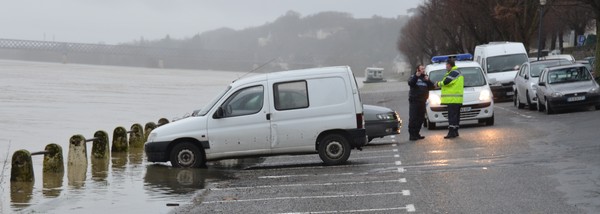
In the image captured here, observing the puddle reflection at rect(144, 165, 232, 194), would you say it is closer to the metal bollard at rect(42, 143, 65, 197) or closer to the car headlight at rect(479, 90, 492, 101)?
the metal bollard at rect(42, 143, 65, 197)

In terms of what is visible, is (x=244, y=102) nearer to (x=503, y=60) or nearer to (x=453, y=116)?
(x=453, y=116)

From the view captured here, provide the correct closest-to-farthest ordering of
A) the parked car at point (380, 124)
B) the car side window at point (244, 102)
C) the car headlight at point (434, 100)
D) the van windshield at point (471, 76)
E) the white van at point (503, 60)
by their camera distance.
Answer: the car side window at point (244, 102) < the parked car at point (380, 124) < the car headlight at point (434, 100) < the van windshield at point (471, 76) < the white van at point (503, 60)

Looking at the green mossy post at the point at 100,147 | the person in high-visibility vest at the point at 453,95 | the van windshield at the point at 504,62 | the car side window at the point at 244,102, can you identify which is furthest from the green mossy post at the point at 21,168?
the van windshield at the point at 504,62

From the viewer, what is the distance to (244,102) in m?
17.4

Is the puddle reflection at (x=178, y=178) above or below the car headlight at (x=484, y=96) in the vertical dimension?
below

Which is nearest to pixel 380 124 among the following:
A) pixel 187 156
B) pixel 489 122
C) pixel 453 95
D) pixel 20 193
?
pixel 453 95

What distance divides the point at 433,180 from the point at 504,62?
93.9 feet

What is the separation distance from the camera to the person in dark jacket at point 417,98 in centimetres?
2175

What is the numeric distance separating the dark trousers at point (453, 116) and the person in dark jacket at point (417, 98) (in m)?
0.58

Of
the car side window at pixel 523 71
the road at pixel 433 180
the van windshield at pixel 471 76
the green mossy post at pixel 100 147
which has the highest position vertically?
the car side window at pixel 523 71

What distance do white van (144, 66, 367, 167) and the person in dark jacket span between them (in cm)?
471

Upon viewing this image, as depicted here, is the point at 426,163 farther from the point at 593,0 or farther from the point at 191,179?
the point at 593,0

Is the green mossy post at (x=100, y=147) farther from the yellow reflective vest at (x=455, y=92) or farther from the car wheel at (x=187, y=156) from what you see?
the yellow reflective vest at (x=455, y=92)

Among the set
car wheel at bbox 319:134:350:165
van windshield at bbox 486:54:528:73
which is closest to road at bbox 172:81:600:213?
car wheel at bbox 319:134:350:165
